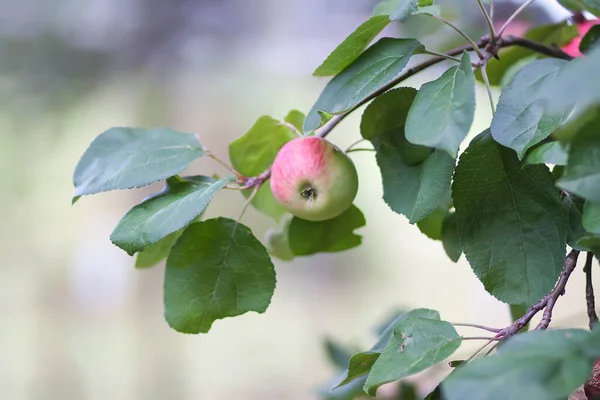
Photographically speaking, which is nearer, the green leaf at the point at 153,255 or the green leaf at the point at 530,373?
the green leaf at the point at 530,373

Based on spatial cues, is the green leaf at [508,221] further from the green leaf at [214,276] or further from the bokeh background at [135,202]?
the bokeh background at [135,202]

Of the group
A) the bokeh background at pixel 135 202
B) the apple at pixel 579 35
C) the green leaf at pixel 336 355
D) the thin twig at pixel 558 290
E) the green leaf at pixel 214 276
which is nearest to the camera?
the thin twig at pixel 558 290

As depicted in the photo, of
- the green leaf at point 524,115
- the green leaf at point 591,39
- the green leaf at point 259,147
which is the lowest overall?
the green leaf at point 524,115

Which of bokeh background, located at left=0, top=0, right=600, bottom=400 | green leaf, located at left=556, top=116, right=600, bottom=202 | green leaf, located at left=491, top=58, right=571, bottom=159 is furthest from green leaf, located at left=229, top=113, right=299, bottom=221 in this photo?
bokeh background, located at left=0, top=0, right=600, bottom=400

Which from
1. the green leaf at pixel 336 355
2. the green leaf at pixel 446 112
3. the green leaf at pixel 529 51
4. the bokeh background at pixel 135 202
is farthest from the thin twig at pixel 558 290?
the bokeh background at pixel 135 202

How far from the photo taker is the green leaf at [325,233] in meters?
0.47

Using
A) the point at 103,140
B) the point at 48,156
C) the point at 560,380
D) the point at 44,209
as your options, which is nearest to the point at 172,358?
the point at 44,209

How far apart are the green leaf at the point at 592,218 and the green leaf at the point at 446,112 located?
0.06 meters

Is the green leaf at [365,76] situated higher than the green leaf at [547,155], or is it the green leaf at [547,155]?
the green leaf at [365,76]

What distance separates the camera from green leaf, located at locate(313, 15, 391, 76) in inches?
14.0

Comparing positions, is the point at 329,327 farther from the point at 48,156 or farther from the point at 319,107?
the point at 319,107

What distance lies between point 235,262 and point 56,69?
131 centimetres

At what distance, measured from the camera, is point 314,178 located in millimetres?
408

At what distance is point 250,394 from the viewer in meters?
1.64
